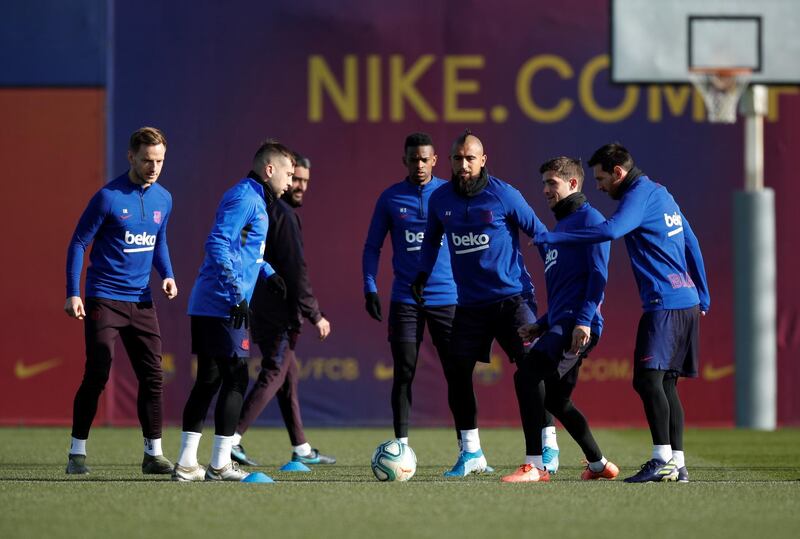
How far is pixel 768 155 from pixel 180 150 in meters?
5.53

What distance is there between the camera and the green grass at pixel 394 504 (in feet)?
17.4

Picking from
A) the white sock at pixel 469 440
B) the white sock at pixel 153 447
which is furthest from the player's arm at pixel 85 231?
the white sock at pixel 469 440

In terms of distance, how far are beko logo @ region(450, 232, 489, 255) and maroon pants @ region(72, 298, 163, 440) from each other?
186cm

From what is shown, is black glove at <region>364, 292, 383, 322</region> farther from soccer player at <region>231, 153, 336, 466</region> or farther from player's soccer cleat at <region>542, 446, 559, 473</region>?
player's soccer cleat at <region>542, 446, 559, 473</region>

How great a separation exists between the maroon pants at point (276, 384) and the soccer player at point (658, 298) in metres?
2.30

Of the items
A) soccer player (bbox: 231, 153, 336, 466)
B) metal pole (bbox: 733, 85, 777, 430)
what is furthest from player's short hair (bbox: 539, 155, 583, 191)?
metal pole (bbox: 733, 85, 777, 430)

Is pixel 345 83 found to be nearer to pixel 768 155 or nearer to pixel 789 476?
pixel 768 155

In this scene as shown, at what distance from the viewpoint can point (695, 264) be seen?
736 centimetres

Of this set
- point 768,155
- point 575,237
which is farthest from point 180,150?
point 575,237

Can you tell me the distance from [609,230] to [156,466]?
289cm

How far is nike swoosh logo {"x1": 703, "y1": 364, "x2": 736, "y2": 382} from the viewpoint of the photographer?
1295cm

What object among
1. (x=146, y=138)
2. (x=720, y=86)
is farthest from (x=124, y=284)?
(x=720, y=86)

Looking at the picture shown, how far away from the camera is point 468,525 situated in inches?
213

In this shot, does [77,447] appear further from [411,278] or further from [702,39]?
[702,39]
